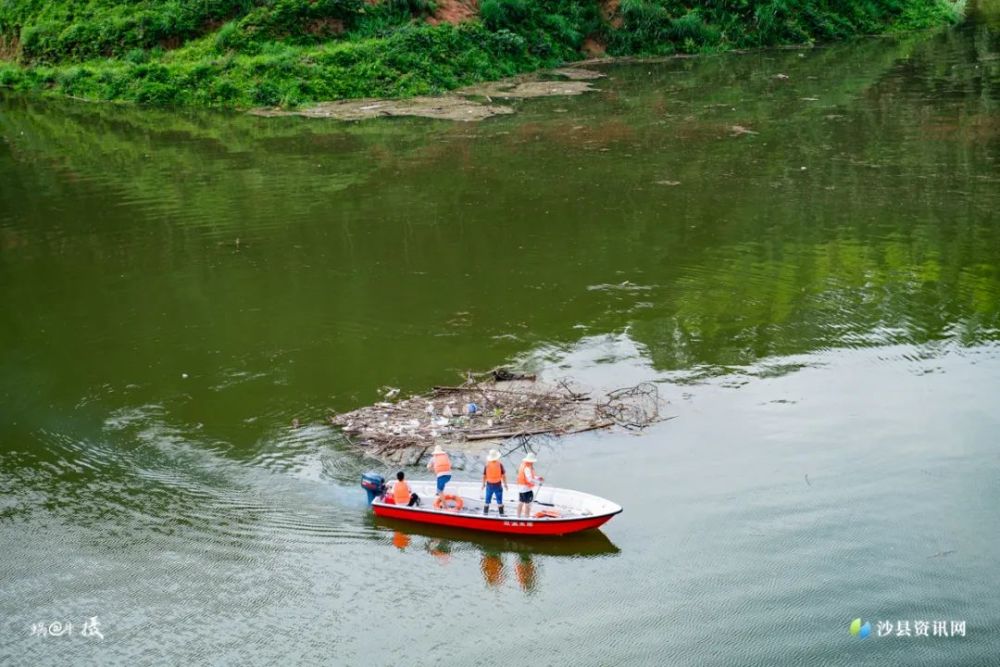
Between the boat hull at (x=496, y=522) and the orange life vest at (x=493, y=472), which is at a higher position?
the orange life vest at (x=493, y=472)

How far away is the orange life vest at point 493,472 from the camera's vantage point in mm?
12391

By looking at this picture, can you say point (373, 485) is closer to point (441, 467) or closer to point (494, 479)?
point (441, 467)

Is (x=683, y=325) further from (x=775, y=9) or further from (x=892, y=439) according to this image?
(x=775, y=9)

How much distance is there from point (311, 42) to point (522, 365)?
2686cm

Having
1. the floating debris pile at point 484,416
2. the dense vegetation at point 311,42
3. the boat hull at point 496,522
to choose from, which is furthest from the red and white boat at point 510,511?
the dense vegetation at point 311,42

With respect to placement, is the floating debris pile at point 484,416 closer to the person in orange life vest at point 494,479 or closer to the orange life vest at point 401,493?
the orange life vest at point 401,493

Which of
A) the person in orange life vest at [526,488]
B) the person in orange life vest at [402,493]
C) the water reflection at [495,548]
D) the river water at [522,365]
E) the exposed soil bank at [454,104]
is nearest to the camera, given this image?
the river water at [522,365]

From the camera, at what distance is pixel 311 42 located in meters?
39.1

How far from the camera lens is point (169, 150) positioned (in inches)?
1222

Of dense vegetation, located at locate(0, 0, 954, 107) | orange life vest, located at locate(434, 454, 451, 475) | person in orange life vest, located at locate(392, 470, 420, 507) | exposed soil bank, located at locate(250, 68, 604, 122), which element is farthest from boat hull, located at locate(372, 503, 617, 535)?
dense vegetation, located at locate(0, 0, 954, 107)

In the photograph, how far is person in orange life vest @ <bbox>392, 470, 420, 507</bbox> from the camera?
1259cm

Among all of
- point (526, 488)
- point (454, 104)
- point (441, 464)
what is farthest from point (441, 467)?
point (454, 104)

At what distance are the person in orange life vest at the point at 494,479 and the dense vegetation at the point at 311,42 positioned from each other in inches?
1060

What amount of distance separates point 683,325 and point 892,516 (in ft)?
19.7
